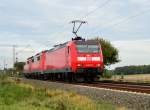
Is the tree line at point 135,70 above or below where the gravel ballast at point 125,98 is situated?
above

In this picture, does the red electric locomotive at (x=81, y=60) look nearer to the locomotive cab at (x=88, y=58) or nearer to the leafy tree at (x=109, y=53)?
the locomotive cab at (x=88, y=58)

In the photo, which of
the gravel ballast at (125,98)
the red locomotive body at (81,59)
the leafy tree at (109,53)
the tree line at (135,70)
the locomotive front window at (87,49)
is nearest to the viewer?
the gravel ballast at (125,98)

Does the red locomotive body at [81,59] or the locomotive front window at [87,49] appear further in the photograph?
the locomotive front window at [87,49]

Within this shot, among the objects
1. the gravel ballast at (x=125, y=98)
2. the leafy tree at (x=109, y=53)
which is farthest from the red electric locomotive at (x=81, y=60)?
the leafy tree at (x=109, y=53)

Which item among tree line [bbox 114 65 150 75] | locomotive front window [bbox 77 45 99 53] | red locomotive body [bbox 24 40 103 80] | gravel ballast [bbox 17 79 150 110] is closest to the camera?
gravel ballast [bbox 17 79 150 110]

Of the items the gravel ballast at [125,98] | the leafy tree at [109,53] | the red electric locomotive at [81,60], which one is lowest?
the gravel ballast at [125,98]

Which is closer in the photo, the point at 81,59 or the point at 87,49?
the point at 81,59

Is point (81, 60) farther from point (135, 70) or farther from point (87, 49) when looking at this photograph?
point (135, 70)

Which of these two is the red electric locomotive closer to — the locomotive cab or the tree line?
the locomotive cab

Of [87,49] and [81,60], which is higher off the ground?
[87,49]

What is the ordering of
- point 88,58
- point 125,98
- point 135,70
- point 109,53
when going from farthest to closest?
1. point 135,70
2. point 109,53
3. point 88,58
4. point 125,98

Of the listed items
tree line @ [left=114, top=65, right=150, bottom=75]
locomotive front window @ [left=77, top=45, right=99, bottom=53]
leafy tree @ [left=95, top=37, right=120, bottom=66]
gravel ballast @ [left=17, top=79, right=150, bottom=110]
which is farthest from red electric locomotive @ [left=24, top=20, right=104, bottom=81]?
tree line @ [left=114, top=65, right=150, bottom=75]

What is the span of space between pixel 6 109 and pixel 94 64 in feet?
63.0

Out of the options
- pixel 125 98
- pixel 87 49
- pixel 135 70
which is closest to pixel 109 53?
pixel 135 70
